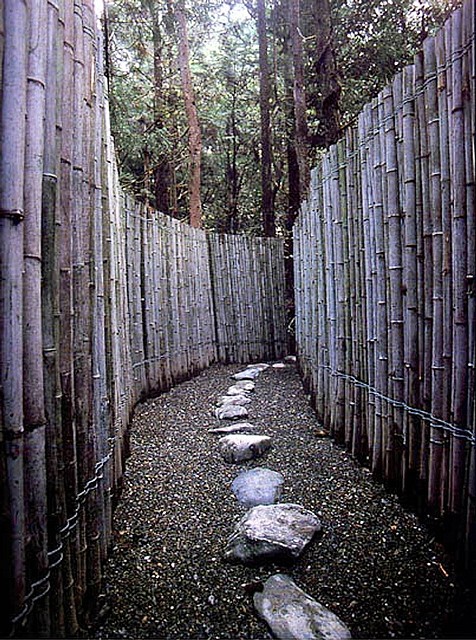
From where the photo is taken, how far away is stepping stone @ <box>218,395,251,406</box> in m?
4.35

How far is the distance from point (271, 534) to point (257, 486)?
59 centimetres

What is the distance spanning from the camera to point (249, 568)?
184cm

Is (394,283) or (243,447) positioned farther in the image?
(243,447)

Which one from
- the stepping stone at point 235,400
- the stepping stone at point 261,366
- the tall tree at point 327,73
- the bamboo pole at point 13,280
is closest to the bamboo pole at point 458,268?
the bamboo pole at point 13,280

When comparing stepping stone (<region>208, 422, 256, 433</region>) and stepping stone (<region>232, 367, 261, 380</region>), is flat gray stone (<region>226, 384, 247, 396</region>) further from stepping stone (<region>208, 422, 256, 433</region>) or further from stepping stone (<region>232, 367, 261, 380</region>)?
stepping stone (<region>208, 422, 256, 433</region>)

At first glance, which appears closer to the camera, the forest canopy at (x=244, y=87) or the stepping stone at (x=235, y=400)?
the stepping stone at (x=235, y=400)

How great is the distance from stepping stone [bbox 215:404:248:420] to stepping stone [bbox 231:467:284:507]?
3.77 feet

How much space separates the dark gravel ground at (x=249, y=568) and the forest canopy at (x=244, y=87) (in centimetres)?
371

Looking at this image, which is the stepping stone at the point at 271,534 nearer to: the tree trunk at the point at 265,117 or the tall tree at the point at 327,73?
the tall tree at the point at 327,73

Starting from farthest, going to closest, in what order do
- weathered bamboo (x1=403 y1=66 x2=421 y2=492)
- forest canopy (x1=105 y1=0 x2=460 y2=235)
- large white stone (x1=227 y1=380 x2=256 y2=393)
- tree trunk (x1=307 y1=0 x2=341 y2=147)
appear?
1. forest canopy (x1=105 y1=0 x2=460 y2=235)
2. tree trunk (x1=307 y1=0 x2=341 y2=147)
3. large white stone (x1=227 y1=380 x2=256 y2=393)
4. weathered bamboo (x1=403 y1=66 x2=421 y2=492)

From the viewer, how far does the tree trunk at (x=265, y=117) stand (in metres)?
8.09

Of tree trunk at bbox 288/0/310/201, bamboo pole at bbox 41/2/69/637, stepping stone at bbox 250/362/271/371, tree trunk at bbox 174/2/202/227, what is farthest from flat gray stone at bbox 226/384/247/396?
tree trunk at bbox 174/2/202/227

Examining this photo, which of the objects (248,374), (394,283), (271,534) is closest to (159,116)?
(248,374)

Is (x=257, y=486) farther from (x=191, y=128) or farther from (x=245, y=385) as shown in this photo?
(x=191, y=128)
